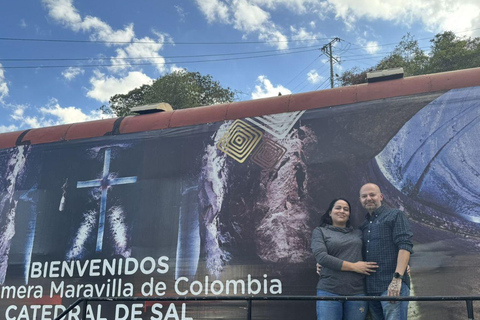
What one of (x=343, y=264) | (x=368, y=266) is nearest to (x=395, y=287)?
(x=368, y=266)

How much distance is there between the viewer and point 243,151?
384 cm

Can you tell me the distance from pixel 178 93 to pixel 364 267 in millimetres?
14133

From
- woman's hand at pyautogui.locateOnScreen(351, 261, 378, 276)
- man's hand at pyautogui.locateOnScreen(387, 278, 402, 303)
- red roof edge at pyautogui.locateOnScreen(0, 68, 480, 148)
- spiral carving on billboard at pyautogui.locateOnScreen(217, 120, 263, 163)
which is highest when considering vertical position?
red roof edge at pyautogui.locateOnScreen(0, 68, 480, 148)

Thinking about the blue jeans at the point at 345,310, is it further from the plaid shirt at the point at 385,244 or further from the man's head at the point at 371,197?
the man's head at the point at 371,197

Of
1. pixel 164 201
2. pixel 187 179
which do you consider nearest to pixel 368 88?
pixel 187 179

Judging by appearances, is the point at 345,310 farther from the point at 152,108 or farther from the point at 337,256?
the point at 152,108

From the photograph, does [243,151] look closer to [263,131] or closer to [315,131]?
[263,131]

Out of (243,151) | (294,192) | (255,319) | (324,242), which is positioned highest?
(243,151)

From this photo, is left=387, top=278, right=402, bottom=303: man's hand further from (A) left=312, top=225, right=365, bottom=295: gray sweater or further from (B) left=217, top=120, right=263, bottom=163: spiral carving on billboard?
(B) left=217, top=120, right=263, bottom=163: spiral carving on billboard

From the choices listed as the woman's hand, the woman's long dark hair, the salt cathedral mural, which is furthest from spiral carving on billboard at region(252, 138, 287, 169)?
the woman's hand

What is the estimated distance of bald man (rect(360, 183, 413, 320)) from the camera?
2.78 m

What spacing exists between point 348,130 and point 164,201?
1.81 metres

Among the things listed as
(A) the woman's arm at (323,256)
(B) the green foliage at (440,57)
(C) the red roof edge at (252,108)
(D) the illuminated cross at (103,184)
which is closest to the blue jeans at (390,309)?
(A) the woman's arm at (323,256)

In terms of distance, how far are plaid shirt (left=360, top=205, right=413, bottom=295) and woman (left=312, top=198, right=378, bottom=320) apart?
0.05 metres
